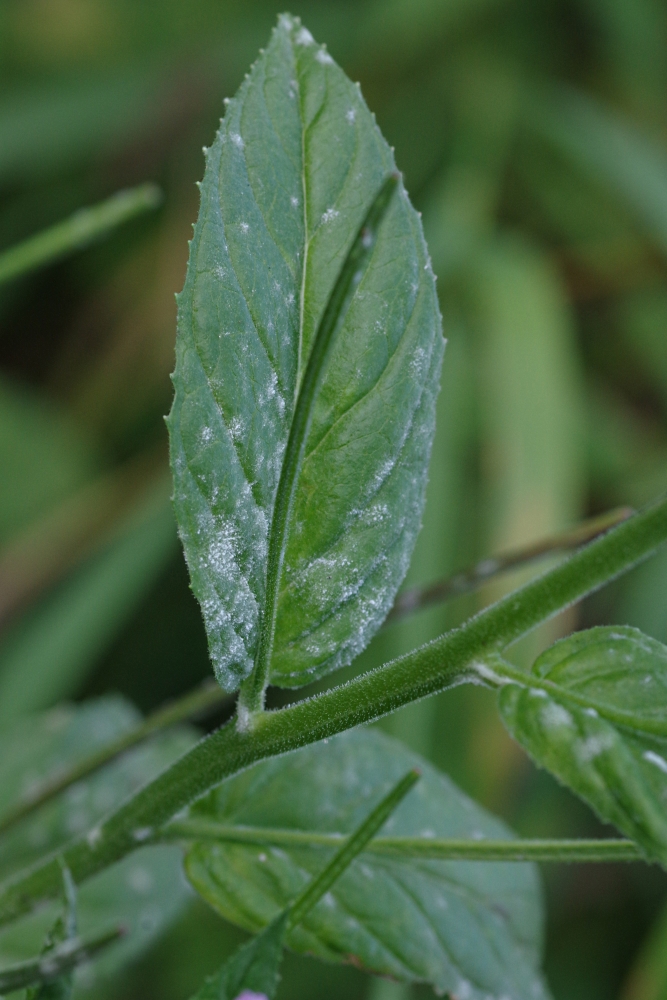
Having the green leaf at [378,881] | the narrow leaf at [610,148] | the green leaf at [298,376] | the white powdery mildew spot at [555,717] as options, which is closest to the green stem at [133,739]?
the green leaf at [378,881]

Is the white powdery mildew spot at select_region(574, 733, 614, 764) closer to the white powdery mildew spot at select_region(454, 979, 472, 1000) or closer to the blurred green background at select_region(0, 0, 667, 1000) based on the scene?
the white powdery mildew spot at select_region(454, 979, 472, 1000)

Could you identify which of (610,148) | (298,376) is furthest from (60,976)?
(610,148)

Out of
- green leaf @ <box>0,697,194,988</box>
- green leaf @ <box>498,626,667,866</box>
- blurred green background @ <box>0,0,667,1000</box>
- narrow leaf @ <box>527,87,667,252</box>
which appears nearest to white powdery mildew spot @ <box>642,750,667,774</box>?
green leaf @ <box>498,626,667,866</box>

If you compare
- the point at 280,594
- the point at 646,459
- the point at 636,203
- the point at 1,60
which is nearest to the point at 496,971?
the point at 280,594

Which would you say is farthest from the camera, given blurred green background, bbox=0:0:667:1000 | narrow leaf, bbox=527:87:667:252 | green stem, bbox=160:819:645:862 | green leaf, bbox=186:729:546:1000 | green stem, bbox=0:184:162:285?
narrow leaf, bbox=527:87:667:252

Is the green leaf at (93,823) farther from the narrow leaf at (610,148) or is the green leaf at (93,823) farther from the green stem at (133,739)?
the narrow leaf at (610,148)
